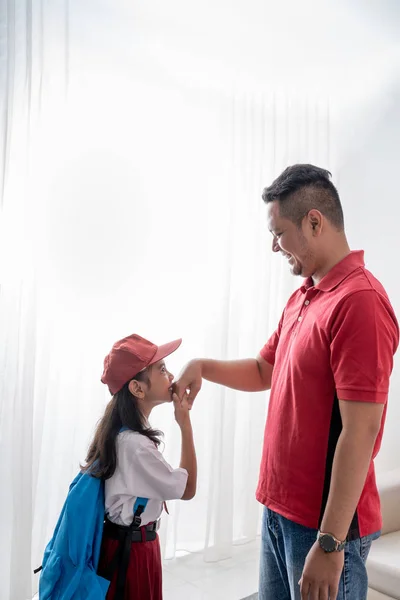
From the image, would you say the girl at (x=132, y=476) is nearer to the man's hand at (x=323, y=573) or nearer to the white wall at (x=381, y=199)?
the man's hand at (x=323, y=573)

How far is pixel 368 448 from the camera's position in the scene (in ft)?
3.66

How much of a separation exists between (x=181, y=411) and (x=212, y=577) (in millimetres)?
1374

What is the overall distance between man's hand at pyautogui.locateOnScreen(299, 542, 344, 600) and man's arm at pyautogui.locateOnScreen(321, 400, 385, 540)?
45mm

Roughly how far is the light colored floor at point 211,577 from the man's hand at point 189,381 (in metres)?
1.23

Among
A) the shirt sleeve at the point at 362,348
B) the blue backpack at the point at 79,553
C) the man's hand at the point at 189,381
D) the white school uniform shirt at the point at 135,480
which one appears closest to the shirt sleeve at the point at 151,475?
the white school uniform shirt at the point at 135,480

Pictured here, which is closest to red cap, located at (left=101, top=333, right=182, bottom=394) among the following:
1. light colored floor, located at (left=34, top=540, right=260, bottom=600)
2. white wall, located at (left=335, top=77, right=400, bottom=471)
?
light colored floor, located at (left=34, top=540, right=260, bottom=600)

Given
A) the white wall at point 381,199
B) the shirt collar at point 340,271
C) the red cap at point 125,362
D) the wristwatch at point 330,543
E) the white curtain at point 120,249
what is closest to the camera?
the wristwatch at point 330,543

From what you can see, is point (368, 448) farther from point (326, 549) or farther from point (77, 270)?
point (77, 270)

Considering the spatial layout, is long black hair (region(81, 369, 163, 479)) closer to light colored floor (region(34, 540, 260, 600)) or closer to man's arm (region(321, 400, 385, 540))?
man's arm (region(321, 400, 385, 540))

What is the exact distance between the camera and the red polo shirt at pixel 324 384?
112 centimetres

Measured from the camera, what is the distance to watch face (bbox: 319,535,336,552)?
1.10 m

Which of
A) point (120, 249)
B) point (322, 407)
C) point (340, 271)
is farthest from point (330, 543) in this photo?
point (120, 249)

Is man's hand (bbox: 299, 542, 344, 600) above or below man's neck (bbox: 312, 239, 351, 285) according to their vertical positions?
below

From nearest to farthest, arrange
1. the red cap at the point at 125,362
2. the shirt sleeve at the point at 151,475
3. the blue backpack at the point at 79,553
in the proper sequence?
1. the blue backpack at the point at 79,553
2. the shirt sleeve at the point at 151,475
3. the red cap at the point at 125,362
